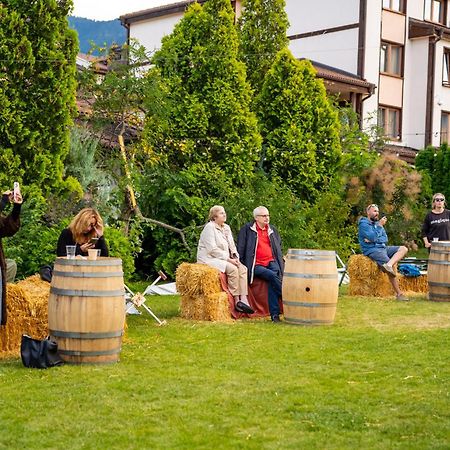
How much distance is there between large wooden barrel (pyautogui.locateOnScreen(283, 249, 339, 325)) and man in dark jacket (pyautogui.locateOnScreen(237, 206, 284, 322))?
2.57 ft

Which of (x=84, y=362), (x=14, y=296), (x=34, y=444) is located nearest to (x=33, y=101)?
(x=14, y=296)

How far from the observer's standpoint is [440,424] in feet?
19.9

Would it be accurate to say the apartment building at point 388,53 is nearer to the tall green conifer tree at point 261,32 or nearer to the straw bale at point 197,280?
the tall green conifer tree at point 261,32

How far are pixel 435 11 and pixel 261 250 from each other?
25.7 metres

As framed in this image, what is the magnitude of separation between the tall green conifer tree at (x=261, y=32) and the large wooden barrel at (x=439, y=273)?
805cm

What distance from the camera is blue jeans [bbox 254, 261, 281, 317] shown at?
458 inches

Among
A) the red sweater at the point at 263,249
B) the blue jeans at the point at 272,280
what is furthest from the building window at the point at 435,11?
the blue jeans at the point at 272,280

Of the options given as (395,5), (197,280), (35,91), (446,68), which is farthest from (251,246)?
(446,68)

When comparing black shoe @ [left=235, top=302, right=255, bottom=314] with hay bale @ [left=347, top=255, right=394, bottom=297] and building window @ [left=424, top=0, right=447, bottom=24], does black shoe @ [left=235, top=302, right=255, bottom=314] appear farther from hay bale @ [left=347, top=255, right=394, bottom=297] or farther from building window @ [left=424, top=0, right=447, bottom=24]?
building window @ [left=424, top=0, right=447, bottom=24]

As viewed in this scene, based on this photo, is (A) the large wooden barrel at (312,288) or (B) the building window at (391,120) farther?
(B) the building window at (391,120)

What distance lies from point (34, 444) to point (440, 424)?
2.72 m

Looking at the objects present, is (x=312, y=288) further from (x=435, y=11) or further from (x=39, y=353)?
(x=435, y=11)

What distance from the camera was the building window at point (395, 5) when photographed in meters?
32.3

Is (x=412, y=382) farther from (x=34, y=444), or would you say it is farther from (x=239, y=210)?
(x=239, y=210)
